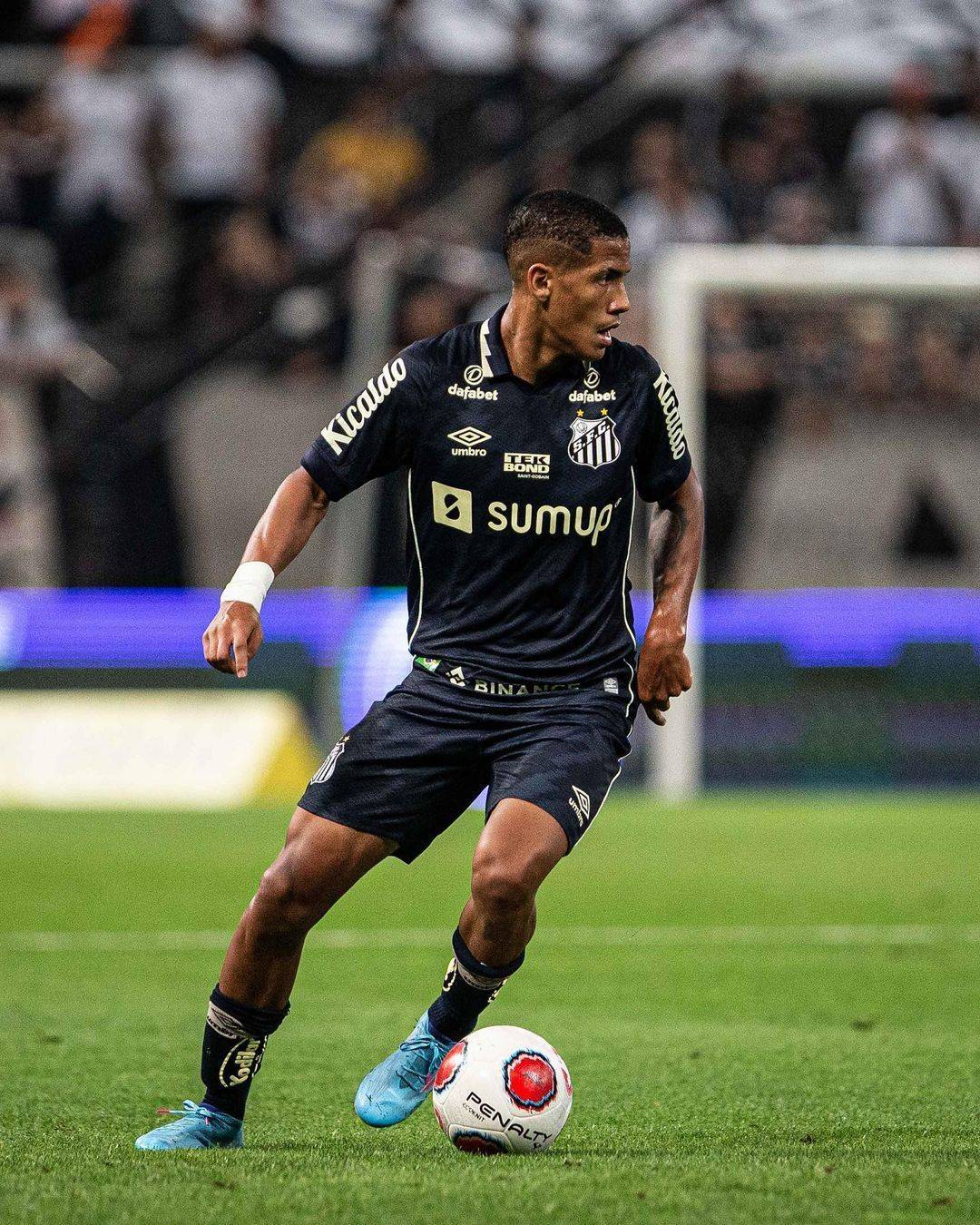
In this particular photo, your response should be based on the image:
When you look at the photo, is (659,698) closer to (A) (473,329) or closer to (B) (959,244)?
(A) (473,329)

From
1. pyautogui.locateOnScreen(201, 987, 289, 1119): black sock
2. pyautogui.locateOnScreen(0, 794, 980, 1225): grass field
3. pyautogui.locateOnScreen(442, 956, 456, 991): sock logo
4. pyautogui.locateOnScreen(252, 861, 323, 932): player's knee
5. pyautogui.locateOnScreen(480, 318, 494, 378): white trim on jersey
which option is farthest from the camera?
pyautogui.locateOnScreen(480, 318, 494, 378): white trim on jersey

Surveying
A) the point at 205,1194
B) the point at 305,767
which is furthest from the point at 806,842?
the point at 205,1194

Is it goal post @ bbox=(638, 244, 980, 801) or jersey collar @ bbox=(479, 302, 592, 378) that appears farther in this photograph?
goal post @ bbox=(638, 244, 980, 801)

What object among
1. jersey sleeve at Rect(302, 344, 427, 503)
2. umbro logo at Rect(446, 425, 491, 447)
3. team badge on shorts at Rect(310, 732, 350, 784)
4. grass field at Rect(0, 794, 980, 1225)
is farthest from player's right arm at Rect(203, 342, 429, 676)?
grass field at Rect(0, 794, 980, 1225)

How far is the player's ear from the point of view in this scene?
16.0ft

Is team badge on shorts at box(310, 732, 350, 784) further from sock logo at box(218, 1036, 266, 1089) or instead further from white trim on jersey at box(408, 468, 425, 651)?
sock logo at box(218, 1036, 266, 1089)

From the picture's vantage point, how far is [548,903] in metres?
10.1

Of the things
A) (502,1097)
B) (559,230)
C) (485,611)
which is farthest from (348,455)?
(502,1097)

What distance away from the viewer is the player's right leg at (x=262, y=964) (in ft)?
15.2

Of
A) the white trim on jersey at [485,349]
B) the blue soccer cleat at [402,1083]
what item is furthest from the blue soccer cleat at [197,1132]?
the white trim on jersey at [485,349]

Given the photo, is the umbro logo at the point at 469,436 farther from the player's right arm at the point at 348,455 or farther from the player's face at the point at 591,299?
the player's face at the point at 591,299

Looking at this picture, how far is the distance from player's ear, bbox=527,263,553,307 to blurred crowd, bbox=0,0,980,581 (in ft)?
34.4

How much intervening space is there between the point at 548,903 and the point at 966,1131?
5.35 m

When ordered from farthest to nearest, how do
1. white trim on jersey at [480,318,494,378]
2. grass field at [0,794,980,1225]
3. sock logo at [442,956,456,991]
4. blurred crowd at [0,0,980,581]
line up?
blurred crowd at [0,0,980,581] → white trim on jersey at [480,318,494,378] → sock logo at [442,956,456,991] → grass field at [0,794,980,1225]
